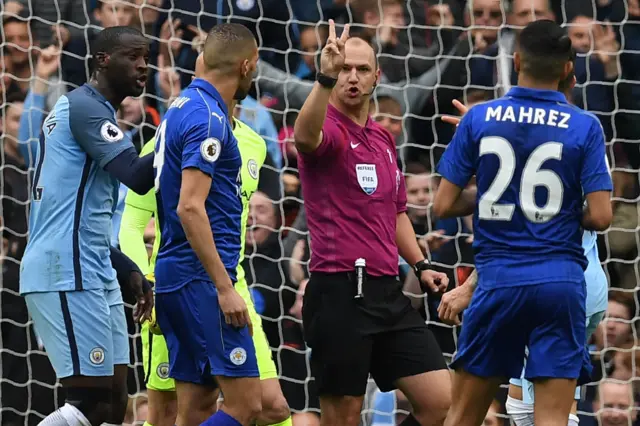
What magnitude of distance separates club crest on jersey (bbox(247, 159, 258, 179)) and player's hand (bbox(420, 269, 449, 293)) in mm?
916

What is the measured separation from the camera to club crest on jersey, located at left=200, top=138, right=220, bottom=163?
4.59 meters

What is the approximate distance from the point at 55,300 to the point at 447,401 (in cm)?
162

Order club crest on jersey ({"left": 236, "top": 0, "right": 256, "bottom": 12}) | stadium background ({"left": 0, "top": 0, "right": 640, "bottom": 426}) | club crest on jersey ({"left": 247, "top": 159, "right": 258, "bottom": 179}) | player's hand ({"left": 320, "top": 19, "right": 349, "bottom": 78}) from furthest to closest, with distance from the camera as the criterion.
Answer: club crest on jersey ({"left": 236, "top": 0, "right": 256, "bottom": 12}) → stadium background ({"left": 0, "top": 0, "right": 640, "bottom": 426}) → club crest on jersey ({"left": 247, "top": 159, "right": 258, "bottom": 179}) → player's hand ({"left": 320, "top": 19, "right": 349, "bottom": 78})

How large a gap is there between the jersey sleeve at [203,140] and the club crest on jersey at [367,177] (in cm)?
74

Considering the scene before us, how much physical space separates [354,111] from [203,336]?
1.24 metres

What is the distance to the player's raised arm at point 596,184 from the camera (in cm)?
434

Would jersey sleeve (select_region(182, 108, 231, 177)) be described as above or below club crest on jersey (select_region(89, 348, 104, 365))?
above

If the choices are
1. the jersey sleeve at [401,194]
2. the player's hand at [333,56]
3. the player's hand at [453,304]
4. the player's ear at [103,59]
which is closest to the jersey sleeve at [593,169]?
the player's hand at [453,304]

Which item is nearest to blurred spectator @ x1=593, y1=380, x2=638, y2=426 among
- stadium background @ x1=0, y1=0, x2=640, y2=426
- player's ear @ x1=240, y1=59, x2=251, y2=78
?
stadium background @ x1=0, y1=0, x2=640, y2=426

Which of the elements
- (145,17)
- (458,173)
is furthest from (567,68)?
(145,17)

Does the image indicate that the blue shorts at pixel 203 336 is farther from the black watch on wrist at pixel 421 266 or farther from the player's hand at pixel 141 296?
the black watch on wrist at pixel 421 266

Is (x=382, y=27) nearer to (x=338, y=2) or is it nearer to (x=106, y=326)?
(x=338, y=2)

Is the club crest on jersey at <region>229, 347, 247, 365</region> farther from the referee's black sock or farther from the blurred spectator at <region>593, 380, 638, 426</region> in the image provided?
the blurred spectator at <region>593, 380, 638, 426</region>

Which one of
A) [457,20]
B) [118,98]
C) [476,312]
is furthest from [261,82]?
[476,312]
